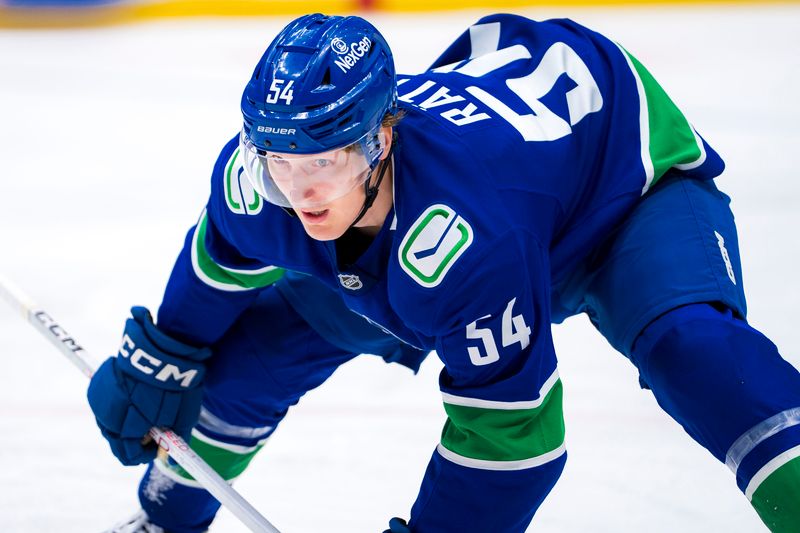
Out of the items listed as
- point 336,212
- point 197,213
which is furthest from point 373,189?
point 197,213

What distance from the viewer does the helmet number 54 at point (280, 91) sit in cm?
177

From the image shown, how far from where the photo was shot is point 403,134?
193 cm

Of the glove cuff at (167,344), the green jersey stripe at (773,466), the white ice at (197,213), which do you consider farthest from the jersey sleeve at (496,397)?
the white ice at (197,213)

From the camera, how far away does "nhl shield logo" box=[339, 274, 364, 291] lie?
6.48 feet

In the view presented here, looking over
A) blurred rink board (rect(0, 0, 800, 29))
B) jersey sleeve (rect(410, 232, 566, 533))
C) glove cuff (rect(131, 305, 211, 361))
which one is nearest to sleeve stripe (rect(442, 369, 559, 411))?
jersey sleeve (rect(410, 232, 566, 533))

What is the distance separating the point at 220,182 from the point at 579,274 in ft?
2.17

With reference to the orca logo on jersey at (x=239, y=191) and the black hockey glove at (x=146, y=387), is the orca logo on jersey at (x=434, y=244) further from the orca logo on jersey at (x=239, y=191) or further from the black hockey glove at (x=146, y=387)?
the black hockey glove at (x=146, y=387)

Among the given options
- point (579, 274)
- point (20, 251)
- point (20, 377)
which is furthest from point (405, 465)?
point (20, 251)

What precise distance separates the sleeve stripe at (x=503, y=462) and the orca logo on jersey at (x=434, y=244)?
0.28 m

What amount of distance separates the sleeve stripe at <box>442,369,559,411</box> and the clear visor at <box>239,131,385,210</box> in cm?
36

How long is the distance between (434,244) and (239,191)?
46 cm

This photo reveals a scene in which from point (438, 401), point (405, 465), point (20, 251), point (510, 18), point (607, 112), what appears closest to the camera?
point (607, 112)

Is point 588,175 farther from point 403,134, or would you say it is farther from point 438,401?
point 438,401

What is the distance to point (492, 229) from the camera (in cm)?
177
